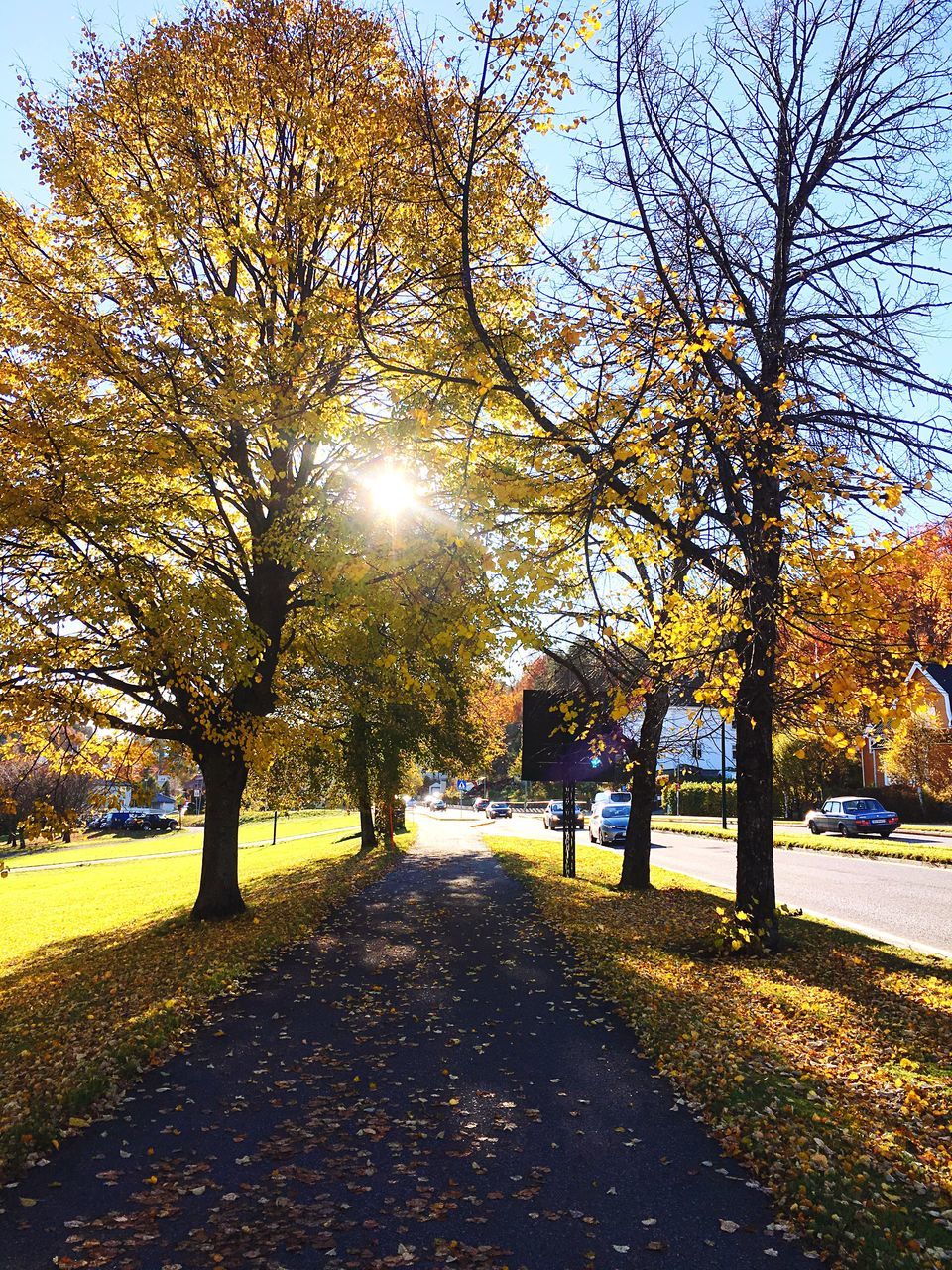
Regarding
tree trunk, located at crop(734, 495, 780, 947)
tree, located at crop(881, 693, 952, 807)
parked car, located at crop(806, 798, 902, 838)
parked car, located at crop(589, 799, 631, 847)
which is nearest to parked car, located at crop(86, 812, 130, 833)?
parked car, located at crop(589, 799, 631, 847)

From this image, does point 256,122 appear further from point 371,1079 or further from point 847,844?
point 847,844

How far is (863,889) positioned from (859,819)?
50.3ft

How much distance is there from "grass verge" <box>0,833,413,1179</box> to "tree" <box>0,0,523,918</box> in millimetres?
2910

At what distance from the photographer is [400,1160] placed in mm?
4645

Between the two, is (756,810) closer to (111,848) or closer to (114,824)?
(111,848)

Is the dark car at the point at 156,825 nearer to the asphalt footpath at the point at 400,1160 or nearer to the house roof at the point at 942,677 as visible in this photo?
the house roof at the point at 942,677

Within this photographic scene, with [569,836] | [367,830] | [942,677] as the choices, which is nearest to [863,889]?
[569,836]

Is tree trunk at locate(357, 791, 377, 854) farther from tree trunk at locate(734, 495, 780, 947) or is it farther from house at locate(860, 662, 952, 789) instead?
tree trunk at locate(734, 495, 780, 947)

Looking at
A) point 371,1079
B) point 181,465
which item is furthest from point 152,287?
point 371,1079

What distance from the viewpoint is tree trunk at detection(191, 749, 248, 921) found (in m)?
13.6

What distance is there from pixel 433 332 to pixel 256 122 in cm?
523

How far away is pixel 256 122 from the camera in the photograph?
12.3 meters

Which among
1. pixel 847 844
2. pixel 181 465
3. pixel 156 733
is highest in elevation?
pixel 181 465

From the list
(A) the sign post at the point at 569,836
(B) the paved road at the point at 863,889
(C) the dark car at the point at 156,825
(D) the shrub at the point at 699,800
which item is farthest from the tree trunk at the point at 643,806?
(C) the dark car at the point at 156,825
